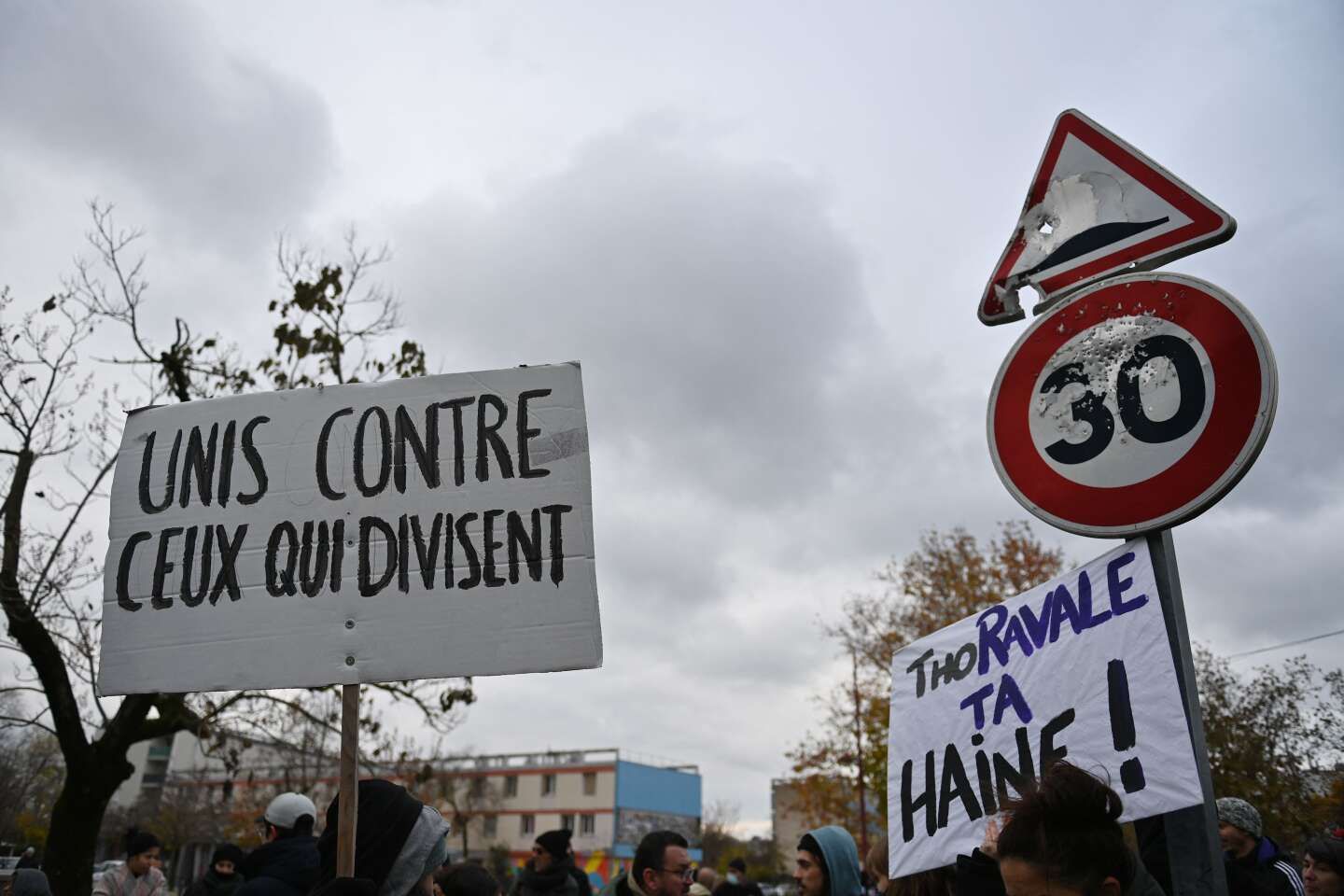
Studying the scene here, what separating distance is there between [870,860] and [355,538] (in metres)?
2.66

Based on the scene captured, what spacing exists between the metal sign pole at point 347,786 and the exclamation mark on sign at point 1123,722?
194cm

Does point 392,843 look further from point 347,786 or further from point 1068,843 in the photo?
point 1068,843

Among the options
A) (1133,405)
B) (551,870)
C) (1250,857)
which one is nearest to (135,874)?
(551,870)

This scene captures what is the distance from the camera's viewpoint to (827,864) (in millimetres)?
4422

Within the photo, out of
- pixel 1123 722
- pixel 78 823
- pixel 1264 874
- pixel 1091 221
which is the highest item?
pixel 1091 221

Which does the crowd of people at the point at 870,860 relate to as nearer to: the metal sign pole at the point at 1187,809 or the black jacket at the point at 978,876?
the black jacket at the point at 978,876

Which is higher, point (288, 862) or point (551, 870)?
point (288, 862)

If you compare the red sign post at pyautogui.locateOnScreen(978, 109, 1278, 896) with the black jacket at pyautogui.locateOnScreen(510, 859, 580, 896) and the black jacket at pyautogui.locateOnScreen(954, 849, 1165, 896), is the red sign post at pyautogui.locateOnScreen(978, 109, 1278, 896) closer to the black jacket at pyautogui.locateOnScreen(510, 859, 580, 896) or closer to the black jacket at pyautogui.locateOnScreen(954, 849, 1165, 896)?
the black jacket at pyautogui.locateOnScreen(954, 849, 1165, 896)

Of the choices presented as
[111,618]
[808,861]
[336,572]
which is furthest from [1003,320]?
[111,618]

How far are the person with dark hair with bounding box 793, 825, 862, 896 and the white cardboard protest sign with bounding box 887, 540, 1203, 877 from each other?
154 cm

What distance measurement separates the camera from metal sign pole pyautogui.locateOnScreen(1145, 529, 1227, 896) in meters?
2.07

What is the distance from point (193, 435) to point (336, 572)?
0.82 m

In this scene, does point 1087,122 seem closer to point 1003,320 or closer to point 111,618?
point 1003,320

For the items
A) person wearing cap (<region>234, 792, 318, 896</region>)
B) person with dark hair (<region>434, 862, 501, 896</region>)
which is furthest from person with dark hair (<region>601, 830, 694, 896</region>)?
person wearing cap (<region>234, 792, 318, 896</region>)
